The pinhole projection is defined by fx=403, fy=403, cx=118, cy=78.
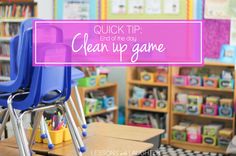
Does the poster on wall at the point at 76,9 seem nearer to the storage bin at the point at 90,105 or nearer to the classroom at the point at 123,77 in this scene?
the classroom at the point at 123,77

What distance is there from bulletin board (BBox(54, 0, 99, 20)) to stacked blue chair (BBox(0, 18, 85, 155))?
309cm

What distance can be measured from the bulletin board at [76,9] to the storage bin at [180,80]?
4.52ft

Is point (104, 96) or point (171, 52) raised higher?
point (171, 52)

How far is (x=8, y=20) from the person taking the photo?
5.50m

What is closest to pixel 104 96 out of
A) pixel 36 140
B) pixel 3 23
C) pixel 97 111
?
pixel 97 111

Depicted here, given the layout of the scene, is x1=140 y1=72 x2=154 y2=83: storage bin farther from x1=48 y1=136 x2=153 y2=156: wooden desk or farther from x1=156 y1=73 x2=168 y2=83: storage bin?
x1=48 y1=136 x2=153 y2=156: wooden desk

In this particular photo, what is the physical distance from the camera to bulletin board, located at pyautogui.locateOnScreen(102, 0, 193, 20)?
481 cm

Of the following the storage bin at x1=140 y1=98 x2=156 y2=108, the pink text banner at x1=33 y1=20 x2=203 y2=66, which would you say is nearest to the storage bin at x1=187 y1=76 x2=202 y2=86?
the storage bin at x1=140 y1=98 x2=156 y2=108

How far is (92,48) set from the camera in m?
2.68

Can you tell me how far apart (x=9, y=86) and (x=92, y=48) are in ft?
2.30

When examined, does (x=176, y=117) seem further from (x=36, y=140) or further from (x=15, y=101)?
(x=15, y=101)

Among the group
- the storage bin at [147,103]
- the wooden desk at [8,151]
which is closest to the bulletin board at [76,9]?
the storage bin at [147,103]

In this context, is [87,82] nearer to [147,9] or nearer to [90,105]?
[90,105]

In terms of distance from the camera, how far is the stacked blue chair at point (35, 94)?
2.11 m
